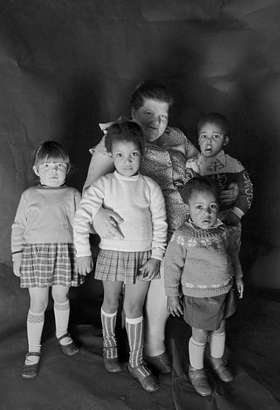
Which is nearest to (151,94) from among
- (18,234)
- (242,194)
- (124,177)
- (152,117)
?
(152,117)

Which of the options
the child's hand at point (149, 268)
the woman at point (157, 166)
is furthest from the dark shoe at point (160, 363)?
the child's hand at point (149, 268)

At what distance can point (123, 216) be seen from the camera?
184 cm

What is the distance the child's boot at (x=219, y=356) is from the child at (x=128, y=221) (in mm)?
288

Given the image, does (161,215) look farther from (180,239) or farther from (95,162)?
(95,162)

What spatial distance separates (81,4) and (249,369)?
2.05 metres

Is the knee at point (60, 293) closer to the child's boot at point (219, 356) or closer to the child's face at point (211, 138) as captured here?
the child's boot at point (219, 356)

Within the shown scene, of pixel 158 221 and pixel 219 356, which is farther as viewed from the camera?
pixel 219 356

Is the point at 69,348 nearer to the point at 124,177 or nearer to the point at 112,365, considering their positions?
the point at 112,365

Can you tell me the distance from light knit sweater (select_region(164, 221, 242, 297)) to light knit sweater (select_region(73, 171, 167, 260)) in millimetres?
103

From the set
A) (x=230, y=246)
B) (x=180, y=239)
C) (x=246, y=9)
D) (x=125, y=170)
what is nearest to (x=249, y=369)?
(x=230, y=246)

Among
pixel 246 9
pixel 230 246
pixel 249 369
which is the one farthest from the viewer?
pixel 246 9

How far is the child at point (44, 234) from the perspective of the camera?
6.55ft

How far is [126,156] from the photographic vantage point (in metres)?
1.82

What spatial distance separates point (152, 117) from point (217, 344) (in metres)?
1.03
